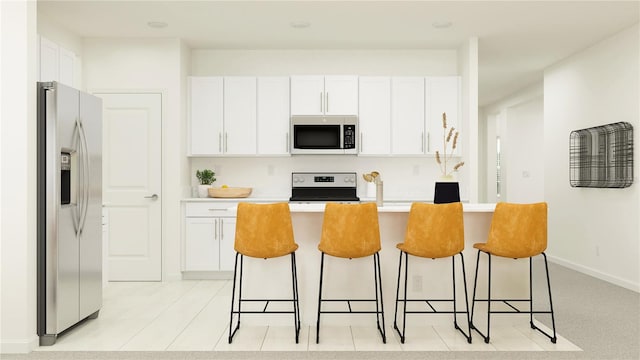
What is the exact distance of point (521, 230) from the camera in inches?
134

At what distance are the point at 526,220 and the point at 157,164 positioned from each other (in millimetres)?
4042

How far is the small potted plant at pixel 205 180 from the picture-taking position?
5.98 meters

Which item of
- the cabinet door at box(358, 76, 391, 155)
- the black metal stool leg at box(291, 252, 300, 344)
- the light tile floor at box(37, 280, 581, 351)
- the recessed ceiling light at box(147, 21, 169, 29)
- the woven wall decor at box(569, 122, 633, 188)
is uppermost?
the recessed ceiling light at box(147, 21, 169, 29)

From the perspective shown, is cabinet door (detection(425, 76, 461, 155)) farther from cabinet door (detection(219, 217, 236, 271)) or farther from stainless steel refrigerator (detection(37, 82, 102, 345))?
stainless steel refrigerator (detection(37, 82, 102, 345))

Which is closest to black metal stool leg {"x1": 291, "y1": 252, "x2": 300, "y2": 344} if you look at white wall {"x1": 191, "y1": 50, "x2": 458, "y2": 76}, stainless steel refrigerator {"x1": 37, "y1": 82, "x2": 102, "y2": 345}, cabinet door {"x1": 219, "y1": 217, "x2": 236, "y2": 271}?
stainless steel refrigerator {"x1": 37, "y1": 82, "x2": 102, "y2": 345}

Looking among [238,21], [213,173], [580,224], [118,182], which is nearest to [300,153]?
[213,173]

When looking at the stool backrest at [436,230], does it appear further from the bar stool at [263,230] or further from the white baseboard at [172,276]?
the white baseboard at [172,276]

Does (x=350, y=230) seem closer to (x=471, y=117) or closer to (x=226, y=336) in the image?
(x=226, y=336)

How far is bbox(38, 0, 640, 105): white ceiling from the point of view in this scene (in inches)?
183

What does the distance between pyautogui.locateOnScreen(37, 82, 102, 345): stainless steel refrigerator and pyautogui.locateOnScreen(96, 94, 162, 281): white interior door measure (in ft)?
5.60

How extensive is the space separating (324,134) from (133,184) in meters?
2.27

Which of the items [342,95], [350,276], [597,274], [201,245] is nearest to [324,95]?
[342,95]

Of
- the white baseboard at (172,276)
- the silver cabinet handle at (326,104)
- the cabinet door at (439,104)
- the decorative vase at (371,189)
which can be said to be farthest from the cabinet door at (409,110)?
the white baseboard at (172,276)

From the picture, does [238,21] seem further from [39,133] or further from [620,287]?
[620,287]
